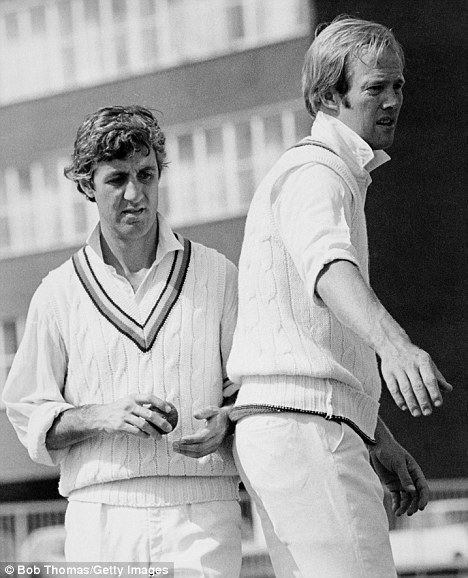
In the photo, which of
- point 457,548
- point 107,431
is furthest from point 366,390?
point 457,548

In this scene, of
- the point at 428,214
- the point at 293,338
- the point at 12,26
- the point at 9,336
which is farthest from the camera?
the point at 12,26

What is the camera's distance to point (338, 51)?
2.38 metres

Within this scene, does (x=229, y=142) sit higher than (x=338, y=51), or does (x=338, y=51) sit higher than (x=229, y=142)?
(x=338, y=51)

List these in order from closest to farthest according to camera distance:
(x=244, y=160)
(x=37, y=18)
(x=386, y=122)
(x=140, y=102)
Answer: (x=386, y=122)
(x=140, y=102)
(x=244, y=160)
(x=37, y=18)

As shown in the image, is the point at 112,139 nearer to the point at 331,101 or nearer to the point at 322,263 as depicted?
the point at 331,101

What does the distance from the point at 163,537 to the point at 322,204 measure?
0.71 metres

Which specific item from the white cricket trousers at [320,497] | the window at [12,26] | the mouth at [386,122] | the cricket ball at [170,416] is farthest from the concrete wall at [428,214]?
the white cricket trousers at [320,497]

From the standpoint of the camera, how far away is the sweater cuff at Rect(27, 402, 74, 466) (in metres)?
2.59

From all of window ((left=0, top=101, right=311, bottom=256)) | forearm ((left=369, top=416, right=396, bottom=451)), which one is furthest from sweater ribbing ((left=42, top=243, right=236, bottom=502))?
window ((left=0, top=101, right=311, bottom=256))

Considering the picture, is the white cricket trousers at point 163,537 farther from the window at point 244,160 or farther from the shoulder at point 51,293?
the window at point 244,160

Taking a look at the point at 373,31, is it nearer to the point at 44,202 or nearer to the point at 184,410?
the point at 184,410

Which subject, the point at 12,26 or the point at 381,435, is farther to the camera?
the point at 12,26

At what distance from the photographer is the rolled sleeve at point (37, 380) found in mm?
2631

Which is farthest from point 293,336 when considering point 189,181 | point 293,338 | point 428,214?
point 189,181
